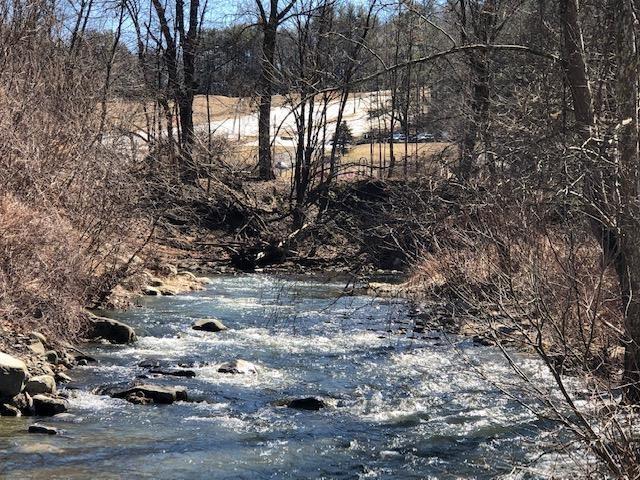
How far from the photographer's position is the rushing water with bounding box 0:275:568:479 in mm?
7766

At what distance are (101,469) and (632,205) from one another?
5.33 meters

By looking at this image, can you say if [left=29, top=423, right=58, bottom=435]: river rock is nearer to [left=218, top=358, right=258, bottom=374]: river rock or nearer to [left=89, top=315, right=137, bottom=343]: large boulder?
[left=218, top=358, right=258, bottom=374]: river rock

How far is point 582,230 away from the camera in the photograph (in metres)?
8.13

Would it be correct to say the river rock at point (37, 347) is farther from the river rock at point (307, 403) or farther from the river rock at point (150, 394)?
the river rock at point (307, 403)

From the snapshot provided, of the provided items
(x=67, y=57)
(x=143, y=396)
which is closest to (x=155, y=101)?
(x=67, y=57)

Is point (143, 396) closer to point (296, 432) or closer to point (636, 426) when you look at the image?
point (296, 432)

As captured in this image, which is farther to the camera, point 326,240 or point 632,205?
point 326,240

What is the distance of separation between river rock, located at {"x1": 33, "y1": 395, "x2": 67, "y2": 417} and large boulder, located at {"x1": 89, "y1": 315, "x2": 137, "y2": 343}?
3867mm

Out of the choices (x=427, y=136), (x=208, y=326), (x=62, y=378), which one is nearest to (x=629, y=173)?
(x=62, y=378)

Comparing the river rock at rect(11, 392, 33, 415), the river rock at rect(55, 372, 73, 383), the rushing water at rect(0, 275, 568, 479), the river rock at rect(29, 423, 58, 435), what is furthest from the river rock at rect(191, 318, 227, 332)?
the river rock at rect(29, 423, 58, 435)

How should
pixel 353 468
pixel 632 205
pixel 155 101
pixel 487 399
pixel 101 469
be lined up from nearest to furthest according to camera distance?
pixel 632 205 → pixel 101 469 → pixel 353 468 → pixel 487 399 → pixel 155 101

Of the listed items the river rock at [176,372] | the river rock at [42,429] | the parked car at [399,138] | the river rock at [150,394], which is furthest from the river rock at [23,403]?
the parked car at [399,138]

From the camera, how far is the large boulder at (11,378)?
8852mm

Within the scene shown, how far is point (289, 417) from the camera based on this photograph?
31.4 ft
